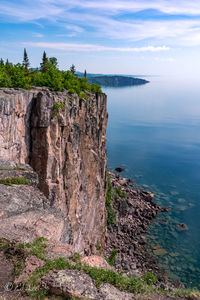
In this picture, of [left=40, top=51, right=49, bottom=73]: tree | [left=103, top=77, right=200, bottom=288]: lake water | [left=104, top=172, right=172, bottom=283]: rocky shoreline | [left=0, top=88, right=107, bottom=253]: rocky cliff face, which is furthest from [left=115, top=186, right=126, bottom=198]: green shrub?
[left=40, top=51, right=49, bottom=73]: tree

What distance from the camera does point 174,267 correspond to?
4531cm

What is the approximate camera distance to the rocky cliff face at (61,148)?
22.8 metres

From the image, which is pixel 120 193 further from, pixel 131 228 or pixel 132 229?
pixel 132 229

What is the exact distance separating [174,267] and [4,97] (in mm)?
40796

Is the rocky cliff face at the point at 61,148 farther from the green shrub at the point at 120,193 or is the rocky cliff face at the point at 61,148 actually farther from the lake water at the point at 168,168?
the green shrub at the point at 120,193

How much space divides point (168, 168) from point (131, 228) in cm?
3685

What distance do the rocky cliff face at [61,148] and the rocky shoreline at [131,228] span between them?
26.0ft

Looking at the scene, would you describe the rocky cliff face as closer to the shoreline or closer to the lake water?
the shoreline

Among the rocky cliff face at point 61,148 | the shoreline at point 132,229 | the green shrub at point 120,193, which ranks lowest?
the shoreline at point 132,229

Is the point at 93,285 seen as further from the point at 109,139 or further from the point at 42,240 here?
the point at 109,139

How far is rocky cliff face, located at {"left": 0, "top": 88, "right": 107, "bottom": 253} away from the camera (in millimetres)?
22812

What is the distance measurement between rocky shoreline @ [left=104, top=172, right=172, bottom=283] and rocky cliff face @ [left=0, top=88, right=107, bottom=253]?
794 centimetres

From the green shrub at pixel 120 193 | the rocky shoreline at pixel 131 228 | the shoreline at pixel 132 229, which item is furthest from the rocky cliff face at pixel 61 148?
the green shrub at pixel 120 193

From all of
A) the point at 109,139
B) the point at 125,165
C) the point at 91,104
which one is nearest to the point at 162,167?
the point at 125,165
